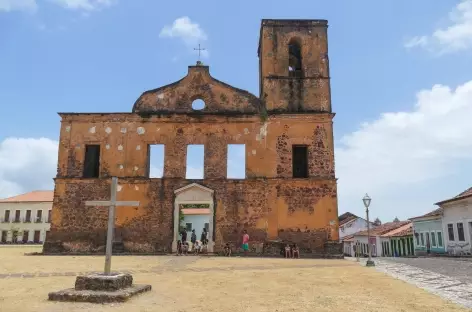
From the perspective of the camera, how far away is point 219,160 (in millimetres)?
18750

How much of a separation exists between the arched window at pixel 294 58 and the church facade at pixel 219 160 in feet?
0.45

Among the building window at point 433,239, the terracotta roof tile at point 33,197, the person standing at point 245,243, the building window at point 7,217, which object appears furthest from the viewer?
the terracotta roof tile at point 33,197

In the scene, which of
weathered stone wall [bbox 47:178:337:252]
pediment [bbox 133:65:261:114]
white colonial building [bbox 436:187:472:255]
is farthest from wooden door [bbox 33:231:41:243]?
white colonial building [bbox 436:187:472:255]

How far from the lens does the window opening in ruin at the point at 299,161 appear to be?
19.3m

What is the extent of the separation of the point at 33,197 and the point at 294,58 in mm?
43867

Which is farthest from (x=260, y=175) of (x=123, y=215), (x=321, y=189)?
(x=123, y=215)

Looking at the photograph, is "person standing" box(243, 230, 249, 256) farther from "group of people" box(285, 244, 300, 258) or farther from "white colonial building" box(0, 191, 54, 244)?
"white colonial building" box(0, 191, 54, 244)

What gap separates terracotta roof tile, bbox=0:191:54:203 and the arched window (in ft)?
134

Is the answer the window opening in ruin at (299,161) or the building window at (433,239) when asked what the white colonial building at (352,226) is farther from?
the window opening in ruin at (299,161)

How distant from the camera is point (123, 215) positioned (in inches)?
722

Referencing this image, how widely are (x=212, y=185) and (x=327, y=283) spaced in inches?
413

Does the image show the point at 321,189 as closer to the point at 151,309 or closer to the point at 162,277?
the point at 162,277

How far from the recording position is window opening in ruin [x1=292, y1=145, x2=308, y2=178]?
760 inches

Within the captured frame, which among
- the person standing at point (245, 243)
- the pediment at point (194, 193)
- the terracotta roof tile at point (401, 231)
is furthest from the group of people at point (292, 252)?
the terracotta roof tile at point (401, 231)
